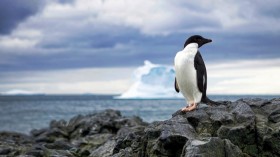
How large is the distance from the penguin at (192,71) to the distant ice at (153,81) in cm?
7321

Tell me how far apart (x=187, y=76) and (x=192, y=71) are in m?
0.16

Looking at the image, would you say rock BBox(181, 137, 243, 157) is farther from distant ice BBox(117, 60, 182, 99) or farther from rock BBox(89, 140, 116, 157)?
distant ice BBox(117, 60, 182, 99)

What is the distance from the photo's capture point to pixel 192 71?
11953 mm

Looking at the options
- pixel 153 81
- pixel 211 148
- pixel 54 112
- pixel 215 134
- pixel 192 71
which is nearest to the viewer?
pixel 211 148

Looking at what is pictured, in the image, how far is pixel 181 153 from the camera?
32.0 ft

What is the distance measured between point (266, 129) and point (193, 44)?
9.42 feet

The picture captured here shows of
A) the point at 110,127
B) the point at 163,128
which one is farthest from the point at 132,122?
the point at 163,128

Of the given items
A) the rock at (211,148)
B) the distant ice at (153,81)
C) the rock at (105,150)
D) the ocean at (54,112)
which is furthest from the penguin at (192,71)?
the distant ice at (153,81)

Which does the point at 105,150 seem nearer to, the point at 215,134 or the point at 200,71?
the point at 200,71

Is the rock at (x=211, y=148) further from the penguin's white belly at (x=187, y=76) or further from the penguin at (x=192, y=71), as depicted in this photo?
the penguin's white belly at (x=187, y=76)

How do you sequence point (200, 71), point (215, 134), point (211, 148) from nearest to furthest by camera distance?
point (211, 148), point (215, 134), point (200, 71)

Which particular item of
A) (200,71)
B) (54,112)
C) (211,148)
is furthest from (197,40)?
(54,112)

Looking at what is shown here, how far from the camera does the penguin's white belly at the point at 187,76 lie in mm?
11883

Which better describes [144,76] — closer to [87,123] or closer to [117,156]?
[87,123]
